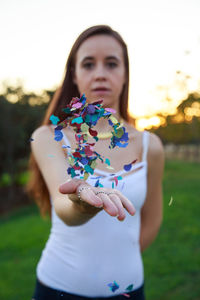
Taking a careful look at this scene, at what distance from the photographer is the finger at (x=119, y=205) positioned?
1217 mm

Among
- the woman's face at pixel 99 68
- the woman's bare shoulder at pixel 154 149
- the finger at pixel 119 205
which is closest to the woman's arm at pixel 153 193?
the woman's bare shoulder at pixel 154 149

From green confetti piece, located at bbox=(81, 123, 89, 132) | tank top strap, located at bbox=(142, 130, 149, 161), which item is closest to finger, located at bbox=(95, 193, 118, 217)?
green confetti piece, located at bbox=(81, 123, 89, 132)

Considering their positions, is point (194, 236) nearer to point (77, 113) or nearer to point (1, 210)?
point (77, 113)

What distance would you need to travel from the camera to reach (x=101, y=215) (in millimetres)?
2127

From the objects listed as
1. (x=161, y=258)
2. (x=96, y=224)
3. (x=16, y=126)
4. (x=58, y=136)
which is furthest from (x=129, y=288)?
(x=16, y=126)

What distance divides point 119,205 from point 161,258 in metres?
6.42

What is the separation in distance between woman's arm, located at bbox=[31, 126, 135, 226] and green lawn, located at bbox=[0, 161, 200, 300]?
1.83 meters

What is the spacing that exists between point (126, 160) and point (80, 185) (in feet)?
3.33

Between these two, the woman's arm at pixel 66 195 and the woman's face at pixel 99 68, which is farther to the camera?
the woman's face at pixel 99 68

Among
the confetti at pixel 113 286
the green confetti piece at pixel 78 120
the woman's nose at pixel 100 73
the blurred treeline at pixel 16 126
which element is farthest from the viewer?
the blurred treeline at pixel 16 126

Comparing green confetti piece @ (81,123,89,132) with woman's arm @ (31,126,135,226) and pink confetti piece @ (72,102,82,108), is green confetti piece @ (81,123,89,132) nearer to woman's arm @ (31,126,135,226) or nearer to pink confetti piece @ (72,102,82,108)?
pink confetti piece @ (72,102,82,108)

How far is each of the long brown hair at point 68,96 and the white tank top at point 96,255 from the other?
55 centimetres

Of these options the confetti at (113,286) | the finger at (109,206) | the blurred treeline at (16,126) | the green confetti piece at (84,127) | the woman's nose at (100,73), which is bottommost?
the blurred treeline at (16,126)

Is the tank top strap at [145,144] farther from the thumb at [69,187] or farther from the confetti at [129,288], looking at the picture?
the thumb at [69,187]
